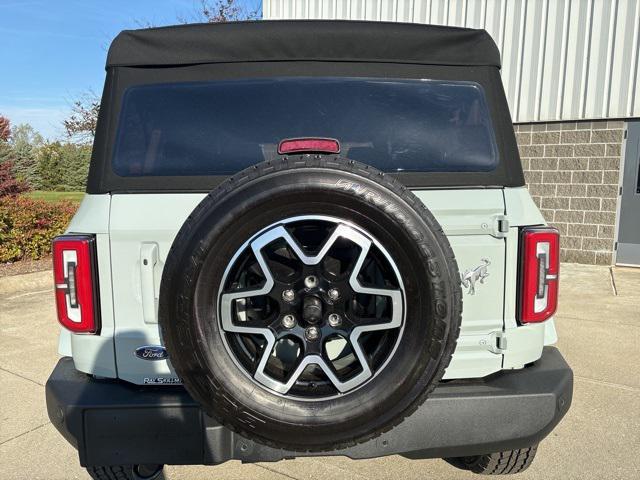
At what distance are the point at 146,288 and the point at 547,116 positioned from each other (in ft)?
26.0

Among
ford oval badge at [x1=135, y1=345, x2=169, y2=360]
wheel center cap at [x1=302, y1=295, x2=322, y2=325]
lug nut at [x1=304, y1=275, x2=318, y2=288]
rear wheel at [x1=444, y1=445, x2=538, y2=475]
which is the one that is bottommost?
rear wheel at [x1=444, y1=445, x2=538, y2=475]

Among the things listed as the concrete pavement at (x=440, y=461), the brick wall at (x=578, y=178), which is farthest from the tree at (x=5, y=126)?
the brick wall at (x=578, y=178)

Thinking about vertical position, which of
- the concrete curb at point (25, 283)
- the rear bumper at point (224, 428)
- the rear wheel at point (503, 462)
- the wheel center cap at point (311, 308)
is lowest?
the concrete curb at point (25, 283)

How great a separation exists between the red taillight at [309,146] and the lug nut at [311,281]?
48 cm

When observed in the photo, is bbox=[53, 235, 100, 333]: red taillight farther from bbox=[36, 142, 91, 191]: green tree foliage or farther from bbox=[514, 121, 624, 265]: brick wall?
bbox=[36, 142, 91, 191]: green tree foliage

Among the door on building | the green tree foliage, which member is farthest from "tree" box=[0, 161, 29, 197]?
the green tree foliage

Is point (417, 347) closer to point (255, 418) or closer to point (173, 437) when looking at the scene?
point (255, 418)

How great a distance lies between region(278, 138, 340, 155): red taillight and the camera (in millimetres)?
1793

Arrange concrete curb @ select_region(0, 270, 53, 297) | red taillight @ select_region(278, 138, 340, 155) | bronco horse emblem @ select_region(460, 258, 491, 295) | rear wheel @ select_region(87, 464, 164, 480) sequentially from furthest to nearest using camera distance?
concrete curb @ select_region(0, 270, 53, 297), rear wheel @ select_region(87, 464, 164, 480), bronco horse emblem @ select_region(460, 258, 491, 295), red taillight @ select_region(278, 138, 340, 155)

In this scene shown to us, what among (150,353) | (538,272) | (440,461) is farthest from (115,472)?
(538,272)

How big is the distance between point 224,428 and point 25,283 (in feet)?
20.7

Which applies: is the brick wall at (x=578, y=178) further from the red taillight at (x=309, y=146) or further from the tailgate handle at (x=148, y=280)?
the tailgate handle at (x=148, y=280)

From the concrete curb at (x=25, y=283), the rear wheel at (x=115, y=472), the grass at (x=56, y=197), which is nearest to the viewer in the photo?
Result: the rear wheel at (x=115, y=472)

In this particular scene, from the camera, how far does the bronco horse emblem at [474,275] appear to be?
1906mm
